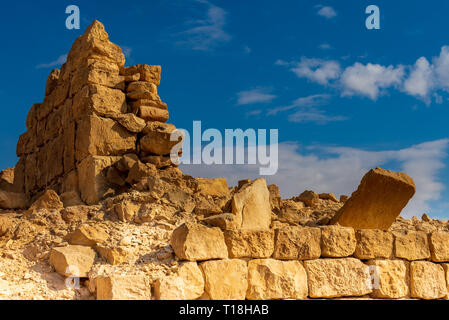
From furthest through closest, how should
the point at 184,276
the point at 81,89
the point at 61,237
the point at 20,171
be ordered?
the point at 20,171 → the point at 81,89 → the point at 61,237 → the point at 184,276

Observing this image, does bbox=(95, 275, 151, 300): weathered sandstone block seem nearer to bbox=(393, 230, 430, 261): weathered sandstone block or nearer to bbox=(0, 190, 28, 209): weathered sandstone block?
bbox=(393, 230, 430, 261): weathered sandstone block

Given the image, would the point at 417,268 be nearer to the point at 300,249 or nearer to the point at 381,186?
the point at 381,186

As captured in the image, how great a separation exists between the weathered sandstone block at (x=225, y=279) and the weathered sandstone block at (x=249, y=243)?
0.11 meters

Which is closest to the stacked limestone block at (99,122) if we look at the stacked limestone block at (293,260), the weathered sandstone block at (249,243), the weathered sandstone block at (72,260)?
the weathered sandstone block at (72,260)

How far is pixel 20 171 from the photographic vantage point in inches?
416

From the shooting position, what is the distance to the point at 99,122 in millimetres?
7715

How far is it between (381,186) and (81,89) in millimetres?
4848

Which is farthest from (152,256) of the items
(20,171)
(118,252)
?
(20,171)

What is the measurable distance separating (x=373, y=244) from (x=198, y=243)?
2.36m

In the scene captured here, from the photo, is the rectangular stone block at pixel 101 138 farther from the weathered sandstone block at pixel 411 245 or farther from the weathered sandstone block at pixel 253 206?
the weathered sandstone block at pixel 411 245

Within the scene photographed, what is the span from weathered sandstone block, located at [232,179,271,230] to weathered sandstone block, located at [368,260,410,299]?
1.45 metres

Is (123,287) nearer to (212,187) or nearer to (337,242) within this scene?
(337,242)

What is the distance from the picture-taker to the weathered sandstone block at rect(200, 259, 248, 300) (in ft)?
17.0

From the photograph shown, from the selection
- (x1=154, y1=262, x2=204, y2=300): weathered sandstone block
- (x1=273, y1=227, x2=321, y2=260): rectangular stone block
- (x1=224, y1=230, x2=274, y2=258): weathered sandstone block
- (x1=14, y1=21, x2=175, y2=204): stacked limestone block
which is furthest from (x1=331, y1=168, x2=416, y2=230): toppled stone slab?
(x1=14, y1=21, x2=175, y2=204): stacked limestone block
